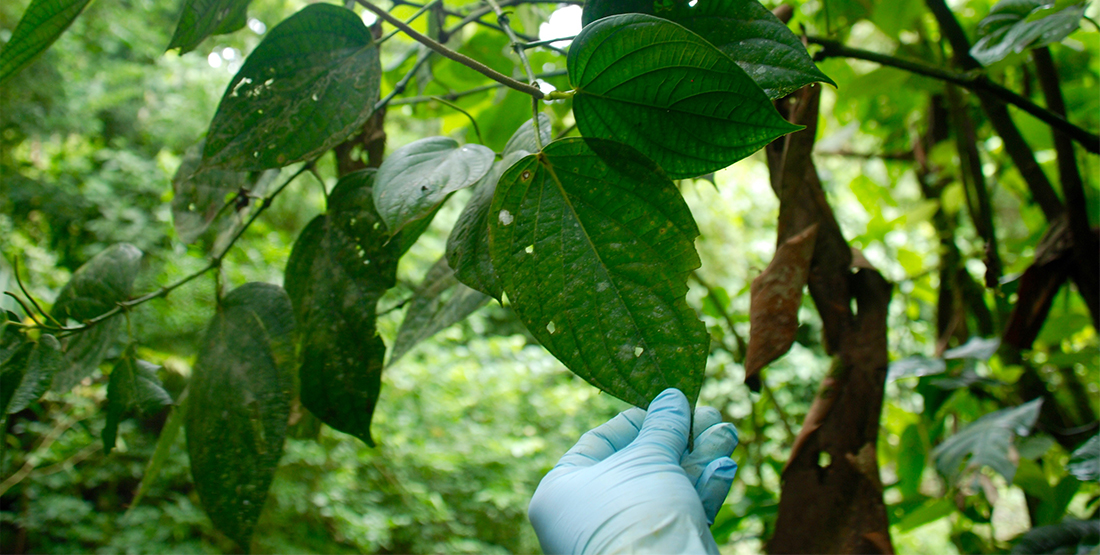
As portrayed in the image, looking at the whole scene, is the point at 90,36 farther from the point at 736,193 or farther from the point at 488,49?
the point at 736,193

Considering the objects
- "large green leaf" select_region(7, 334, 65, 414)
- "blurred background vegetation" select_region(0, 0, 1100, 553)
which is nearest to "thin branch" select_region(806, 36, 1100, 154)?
"blurred background vegetation" select_region(0, 0, 1100, 553)

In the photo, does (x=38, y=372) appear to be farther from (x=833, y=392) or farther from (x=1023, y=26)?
(x=1023, y=26)

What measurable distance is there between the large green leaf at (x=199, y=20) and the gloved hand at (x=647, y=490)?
339mm

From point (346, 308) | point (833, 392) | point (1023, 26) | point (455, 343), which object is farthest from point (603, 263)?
point (455, 343)

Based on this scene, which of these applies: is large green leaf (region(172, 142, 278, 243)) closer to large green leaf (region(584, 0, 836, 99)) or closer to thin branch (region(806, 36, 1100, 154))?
large green leaf (region(584, 0, 836, 99))

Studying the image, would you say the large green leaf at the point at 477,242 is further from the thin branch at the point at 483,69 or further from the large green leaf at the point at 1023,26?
the large green leaf at the point at 1023,26

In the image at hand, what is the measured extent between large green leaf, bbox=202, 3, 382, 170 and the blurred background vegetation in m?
0.28

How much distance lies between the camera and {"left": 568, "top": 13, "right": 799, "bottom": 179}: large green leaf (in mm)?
270

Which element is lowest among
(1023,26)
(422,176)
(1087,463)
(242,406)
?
(1087,463)

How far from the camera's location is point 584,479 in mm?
365

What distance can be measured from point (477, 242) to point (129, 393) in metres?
0.31

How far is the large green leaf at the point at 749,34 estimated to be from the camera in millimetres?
294

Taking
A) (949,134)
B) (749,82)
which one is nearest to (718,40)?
(749,82)

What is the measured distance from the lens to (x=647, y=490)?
1.08 feet
